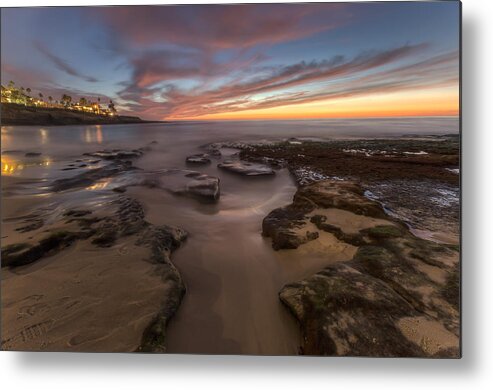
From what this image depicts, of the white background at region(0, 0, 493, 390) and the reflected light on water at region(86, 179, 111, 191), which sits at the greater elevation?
the reflected light on water at region(86, 179, 111, 191)

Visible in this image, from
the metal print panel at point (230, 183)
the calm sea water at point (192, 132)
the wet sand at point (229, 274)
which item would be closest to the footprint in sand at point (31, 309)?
the metal print panel at point (230, 183)

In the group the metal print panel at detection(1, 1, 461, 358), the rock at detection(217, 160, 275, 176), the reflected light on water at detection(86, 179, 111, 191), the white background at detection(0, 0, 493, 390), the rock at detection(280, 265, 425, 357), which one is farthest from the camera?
the rock at detection(217, 160, 275, 176)

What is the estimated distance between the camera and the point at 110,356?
73.2 inches

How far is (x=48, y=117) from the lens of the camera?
2.31 metres

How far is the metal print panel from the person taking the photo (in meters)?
1.72

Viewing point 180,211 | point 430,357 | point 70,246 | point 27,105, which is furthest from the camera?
point 180,211

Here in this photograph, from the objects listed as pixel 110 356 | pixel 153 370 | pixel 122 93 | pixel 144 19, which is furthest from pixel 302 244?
pixel 144 19

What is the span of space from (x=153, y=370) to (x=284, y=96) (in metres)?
2.50

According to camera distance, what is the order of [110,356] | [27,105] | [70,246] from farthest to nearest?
[27,105]
[70,246]
[110,356]

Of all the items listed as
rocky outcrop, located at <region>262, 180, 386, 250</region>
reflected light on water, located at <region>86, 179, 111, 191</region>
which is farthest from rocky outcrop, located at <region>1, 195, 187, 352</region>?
rocky outcrop, located at <region>262, 180, 386, 250</region>

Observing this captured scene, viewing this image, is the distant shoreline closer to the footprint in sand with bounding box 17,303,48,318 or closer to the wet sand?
the wet sand

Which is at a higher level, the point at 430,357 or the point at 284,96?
the point at 284,96

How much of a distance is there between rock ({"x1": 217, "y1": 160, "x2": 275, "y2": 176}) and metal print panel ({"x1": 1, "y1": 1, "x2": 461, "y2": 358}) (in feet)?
0.64

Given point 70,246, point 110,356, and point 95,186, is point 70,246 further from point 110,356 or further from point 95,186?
point 110,356
